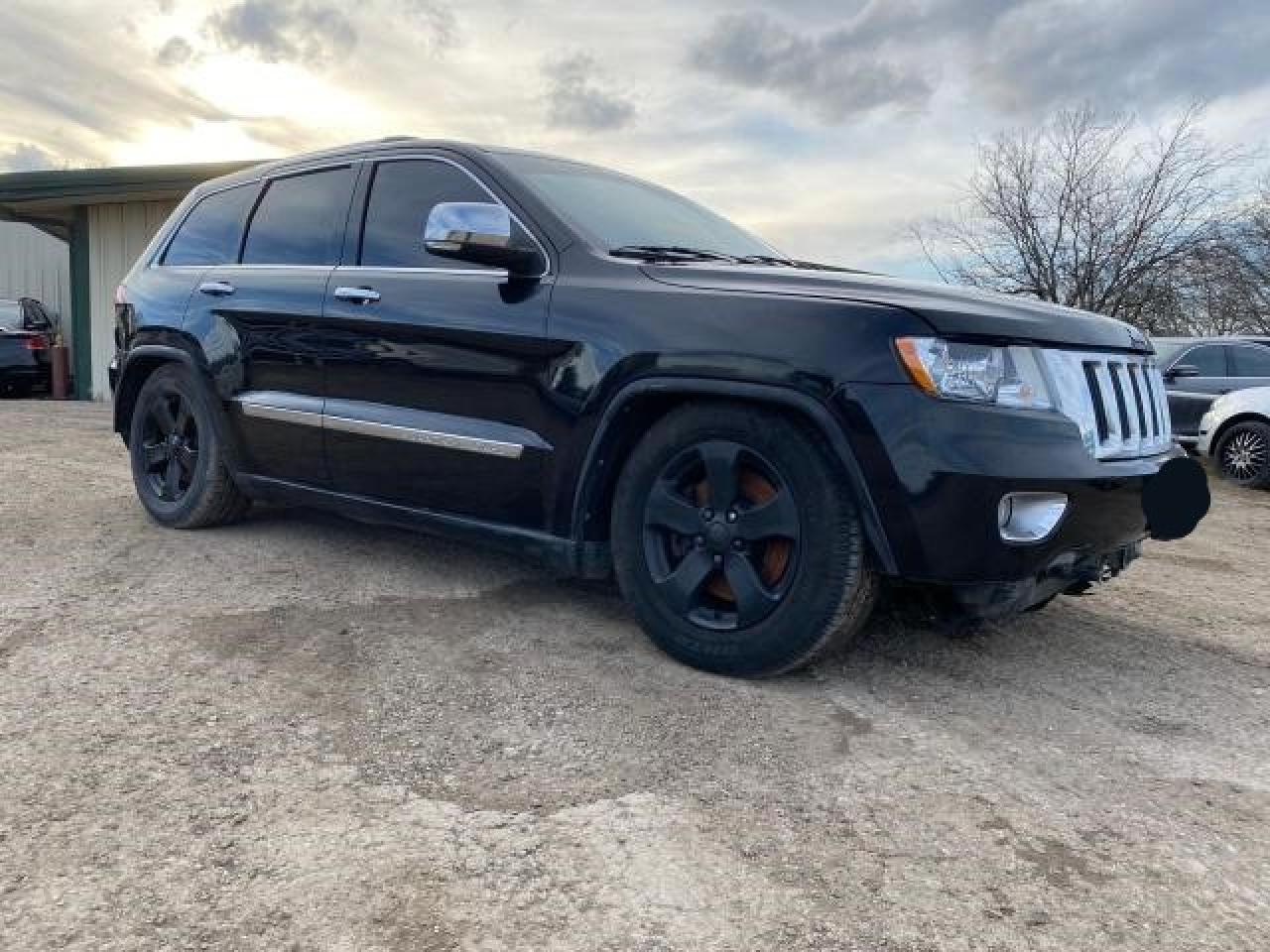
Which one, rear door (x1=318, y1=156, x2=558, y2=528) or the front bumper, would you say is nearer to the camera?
the front bumper

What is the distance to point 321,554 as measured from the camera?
454 centimetres

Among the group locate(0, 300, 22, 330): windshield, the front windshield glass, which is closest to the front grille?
the front windshield glass

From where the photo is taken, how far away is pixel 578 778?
2.48 meters

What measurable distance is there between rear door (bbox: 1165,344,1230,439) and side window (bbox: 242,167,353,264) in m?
9.40

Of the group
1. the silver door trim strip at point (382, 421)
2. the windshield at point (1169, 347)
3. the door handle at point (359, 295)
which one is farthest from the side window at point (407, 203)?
the windshield at point (1169, 347)

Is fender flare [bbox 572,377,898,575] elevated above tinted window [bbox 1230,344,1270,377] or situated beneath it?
situated beneath

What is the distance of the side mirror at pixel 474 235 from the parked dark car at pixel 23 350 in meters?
14.9

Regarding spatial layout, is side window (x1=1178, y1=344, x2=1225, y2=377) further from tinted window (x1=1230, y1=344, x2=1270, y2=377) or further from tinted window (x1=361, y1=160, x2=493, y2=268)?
tinted window (x1=361, y1=160, x2=493, y2=268)

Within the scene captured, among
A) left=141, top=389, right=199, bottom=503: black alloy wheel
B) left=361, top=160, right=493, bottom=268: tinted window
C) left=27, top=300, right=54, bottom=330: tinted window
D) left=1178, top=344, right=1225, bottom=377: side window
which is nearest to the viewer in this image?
left=361, top=160, right=493, bottom=268: tinted window

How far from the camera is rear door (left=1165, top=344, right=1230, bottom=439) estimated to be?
10.7 meters

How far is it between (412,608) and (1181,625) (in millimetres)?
→ 3101

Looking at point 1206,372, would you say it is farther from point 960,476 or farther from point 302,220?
point 302,220

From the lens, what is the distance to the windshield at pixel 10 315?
51.6 ft

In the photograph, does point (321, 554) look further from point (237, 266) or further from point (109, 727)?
point (109, 727)
